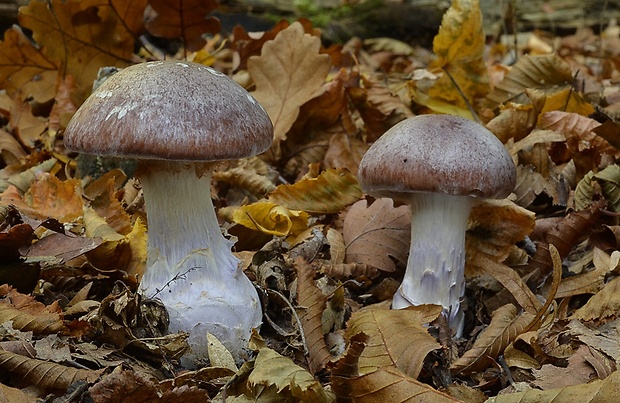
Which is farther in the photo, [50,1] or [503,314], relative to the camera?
[50,1]

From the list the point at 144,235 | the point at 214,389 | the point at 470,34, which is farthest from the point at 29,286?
the point at 470,34

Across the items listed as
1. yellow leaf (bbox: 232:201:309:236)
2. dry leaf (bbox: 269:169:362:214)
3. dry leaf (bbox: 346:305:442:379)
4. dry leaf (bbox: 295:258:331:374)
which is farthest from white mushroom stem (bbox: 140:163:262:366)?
dry leaf (bbox: 269:169:362:214)

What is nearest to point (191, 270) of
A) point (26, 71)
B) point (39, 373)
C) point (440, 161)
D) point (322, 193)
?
point (39, 373)

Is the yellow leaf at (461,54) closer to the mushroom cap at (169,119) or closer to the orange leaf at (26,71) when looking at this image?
the mushroom cap at (169,119)

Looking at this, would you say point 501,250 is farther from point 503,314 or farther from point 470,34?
point 470,34

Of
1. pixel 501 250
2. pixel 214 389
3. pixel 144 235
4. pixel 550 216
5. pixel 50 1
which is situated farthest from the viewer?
pixel 50 1

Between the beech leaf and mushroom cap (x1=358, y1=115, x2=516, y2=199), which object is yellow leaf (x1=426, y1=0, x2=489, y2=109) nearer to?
mushroom cap (x1=358, y1=115, x2=516, y2=199)

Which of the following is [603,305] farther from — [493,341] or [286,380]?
[286,380]
